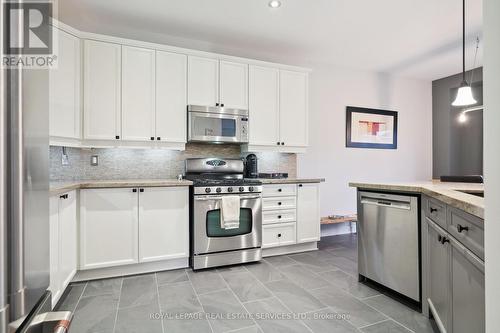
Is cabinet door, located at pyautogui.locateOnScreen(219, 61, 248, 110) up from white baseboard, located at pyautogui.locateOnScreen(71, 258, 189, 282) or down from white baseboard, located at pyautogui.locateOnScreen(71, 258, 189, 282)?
up

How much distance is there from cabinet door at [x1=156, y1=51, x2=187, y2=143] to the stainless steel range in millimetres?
602

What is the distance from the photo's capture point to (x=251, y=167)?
372 cm

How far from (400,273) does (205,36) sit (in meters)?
3.35

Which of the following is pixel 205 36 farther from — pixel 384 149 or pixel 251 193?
pixel 384 149

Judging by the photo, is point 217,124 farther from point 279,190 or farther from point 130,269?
point 130,269

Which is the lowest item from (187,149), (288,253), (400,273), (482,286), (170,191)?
(288,253)

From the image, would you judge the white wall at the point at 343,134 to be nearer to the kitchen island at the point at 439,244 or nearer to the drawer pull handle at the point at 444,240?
the kitchen island at the point at 439,244

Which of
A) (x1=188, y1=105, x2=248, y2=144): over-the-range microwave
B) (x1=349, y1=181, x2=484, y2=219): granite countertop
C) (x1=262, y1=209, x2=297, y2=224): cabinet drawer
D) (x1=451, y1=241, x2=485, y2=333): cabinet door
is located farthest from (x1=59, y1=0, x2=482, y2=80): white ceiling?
(x1=451, y1=241, x2=485, y2=333): cabinet door

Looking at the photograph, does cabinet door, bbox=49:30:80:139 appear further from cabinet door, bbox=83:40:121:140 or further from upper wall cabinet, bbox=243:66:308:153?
upper wall cabinet, bbox=243:66:308:153

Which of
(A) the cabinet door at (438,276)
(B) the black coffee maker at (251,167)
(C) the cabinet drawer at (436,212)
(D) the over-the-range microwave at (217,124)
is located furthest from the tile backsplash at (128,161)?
(A) the cabinet door at (438,276)

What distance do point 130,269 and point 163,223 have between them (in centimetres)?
56

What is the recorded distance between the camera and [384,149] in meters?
4.99

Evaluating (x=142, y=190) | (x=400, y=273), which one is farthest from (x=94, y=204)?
(x=400, y=273)

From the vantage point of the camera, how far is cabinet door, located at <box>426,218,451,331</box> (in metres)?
1.57
